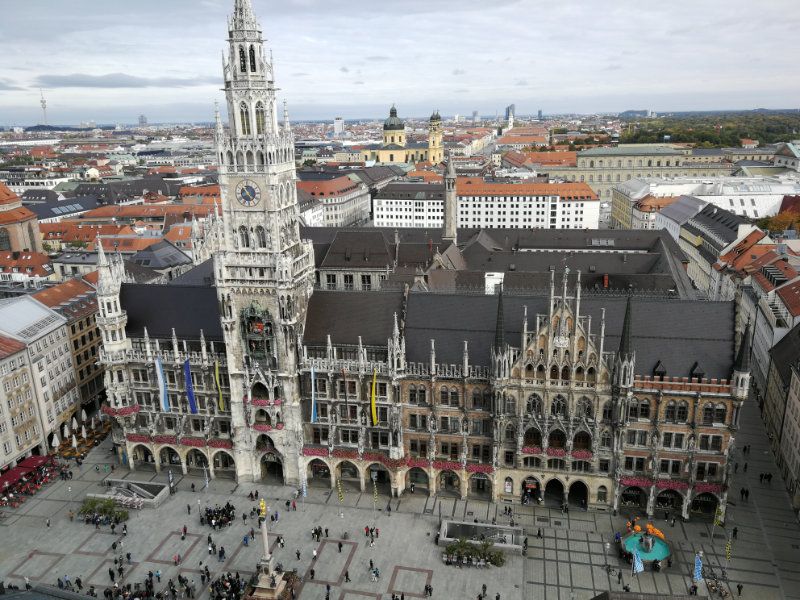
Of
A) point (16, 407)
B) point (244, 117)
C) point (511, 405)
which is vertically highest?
point (244, 117)

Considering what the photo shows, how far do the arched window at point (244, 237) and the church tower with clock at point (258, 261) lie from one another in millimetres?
120

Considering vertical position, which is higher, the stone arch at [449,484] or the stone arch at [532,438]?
the stone arch at [532,438]

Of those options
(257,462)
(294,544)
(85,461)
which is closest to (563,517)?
(294,544)

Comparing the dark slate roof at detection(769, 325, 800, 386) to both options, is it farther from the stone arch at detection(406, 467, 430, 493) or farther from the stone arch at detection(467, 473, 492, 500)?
the stone arch at detection(406, 467, 430, 493)

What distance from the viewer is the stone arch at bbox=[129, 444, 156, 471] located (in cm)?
8981

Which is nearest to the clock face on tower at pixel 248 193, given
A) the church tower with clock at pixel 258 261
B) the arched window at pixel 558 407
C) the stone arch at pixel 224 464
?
the church tower with clock at pixel 258 261

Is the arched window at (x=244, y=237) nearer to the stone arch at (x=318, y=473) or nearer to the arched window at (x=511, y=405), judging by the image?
the stone arch at (x=318, y=473)

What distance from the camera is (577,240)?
510ft

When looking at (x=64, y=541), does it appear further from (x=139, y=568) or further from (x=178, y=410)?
(x=178, y=410)

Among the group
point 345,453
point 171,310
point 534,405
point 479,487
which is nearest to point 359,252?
point 171,310

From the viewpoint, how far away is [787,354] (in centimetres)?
9225

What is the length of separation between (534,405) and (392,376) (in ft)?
55.5

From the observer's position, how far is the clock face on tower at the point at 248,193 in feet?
252

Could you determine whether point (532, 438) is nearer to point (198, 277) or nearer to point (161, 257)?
point (198, 277)
